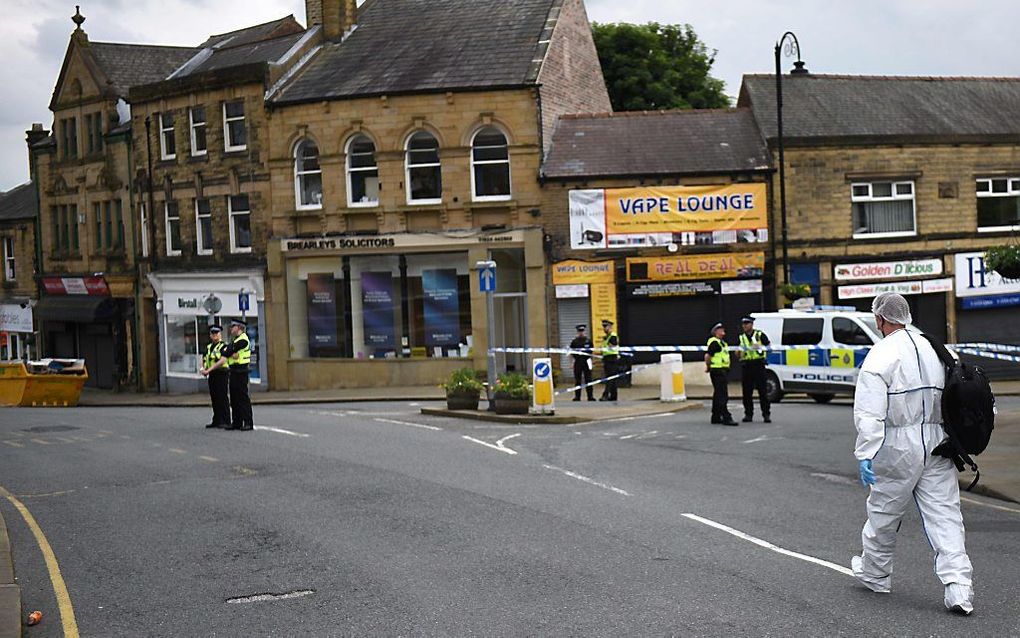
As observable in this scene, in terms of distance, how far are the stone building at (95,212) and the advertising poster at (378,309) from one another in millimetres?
9751

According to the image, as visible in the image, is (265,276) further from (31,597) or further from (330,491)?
(31,597)

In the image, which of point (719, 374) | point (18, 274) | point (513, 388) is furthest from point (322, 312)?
point (18, 274)

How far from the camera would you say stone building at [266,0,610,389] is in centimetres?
3288

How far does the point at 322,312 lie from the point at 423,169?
17.8 feet

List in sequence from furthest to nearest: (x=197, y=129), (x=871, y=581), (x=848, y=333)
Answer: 1. (x=197, y=129)
2. (x=848, y=333)
3. (x=871, y=581)

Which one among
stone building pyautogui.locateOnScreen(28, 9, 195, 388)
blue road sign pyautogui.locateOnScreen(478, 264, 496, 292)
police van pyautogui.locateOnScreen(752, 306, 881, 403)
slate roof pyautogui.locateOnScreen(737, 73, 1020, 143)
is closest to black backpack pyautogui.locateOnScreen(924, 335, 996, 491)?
blue road sign pyautogui.locateOnScreen(478, 264, 496, 292)

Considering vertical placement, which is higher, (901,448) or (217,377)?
(217,377)

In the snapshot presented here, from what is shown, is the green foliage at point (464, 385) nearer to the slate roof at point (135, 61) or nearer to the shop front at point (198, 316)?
the shop front at point (198, 316)

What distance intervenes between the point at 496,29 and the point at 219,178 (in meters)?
9.70

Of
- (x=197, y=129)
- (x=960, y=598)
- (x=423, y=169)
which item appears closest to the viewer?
→ (x=960, y=598)

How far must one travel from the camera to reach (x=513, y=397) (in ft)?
72.1

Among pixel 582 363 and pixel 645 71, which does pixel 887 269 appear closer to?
pixel 582 363

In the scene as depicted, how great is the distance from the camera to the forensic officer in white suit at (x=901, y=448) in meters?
7.71

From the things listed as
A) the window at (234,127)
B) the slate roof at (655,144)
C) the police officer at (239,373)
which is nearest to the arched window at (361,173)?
the window at (234,127)
